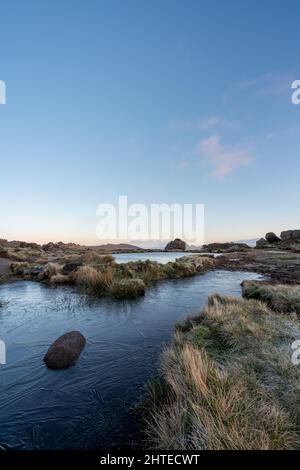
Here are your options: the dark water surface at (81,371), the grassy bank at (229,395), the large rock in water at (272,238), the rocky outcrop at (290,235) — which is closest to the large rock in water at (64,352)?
the dark water surface at (81,371)

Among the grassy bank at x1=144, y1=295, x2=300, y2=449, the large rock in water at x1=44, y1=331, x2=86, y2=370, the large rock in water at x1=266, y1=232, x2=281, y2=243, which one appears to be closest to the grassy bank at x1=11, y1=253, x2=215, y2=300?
the large rock in water at x1=44, y1=331, x2=86, y2=370

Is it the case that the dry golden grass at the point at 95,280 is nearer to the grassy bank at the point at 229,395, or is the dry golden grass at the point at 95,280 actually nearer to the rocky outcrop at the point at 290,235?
the grassy bank at the point at 229,395

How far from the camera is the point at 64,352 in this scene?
652cm

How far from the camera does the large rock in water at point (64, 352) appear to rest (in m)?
6.21

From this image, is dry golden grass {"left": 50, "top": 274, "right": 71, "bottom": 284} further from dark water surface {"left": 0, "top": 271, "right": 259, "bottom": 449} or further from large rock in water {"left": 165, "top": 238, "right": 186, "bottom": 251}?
large rock in water {"left": 165, "top": 238, "right": 186, "bottom": 251}

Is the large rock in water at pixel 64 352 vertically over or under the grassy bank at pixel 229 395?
under

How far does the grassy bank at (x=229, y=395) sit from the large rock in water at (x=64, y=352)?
2.58 m

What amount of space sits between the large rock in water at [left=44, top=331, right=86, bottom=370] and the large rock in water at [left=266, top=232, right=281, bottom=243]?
4513 inches

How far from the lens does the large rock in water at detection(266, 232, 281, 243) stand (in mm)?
106938

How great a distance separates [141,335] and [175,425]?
197 inches

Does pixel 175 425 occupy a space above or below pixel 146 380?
above
